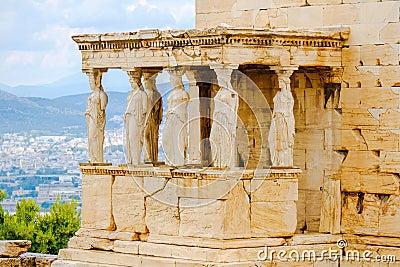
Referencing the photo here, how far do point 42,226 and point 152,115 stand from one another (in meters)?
9.67

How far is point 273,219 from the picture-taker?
23.9 metres

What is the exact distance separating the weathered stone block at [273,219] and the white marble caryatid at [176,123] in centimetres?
133

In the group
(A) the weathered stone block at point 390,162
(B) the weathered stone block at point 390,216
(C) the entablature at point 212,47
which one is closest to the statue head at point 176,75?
(C) the entablature at point 212,47

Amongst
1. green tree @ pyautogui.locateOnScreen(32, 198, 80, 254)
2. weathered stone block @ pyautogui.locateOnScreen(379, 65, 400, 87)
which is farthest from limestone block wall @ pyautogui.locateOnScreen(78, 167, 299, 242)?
green tree @ pyautogui.locateOnScreen(32, 198, 80, 254)

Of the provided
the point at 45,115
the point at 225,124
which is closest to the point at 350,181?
the point at 225,124

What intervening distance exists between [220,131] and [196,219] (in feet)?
4.01

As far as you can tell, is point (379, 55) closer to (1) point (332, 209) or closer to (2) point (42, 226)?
(1) point (332, 209)

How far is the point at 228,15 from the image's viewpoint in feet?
84.1

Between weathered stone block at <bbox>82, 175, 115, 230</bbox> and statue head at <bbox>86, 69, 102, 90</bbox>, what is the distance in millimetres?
1275

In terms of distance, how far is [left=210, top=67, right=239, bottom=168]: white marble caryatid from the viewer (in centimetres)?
2364

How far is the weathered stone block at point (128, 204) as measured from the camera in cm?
2445

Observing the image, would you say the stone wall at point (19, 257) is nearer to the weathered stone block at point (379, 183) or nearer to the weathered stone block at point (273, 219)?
the weathered stone block at point (273, 219)

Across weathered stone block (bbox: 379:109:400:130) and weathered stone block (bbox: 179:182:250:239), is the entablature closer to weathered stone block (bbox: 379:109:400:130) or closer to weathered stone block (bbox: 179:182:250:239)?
weathered stone block (bbox: 379:109:400:130)

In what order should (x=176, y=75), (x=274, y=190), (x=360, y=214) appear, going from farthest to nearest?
(x=360, y=214) < (x=176, y=75) < (x=274, y=190)
